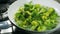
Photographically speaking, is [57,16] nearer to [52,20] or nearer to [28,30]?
[52,20]

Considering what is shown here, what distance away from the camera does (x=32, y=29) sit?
0.59 metres

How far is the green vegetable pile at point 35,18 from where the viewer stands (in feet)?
1.97

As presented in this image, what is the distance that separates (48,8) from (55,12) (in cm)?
4

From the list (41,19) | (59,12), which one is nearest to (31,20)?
(41,19)

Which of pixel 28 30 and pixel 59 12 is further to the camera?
pixel 59 12

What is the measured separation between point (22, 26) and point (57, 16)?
0.51 feet

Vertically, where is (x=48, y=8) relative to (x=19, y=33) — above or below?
above

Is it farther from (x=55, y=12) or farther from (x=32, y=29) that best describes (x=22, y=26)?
(x=55, y=12)

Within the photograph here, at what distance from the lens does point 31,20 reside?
2.03 feet

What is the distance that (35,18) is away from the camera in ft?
2.06

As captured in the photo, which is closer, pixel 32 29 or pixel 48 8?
pixel 32 29

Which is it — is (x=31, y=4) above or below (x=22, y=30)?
above

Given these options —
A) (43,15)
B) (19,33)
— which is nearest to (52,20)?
(43,15)

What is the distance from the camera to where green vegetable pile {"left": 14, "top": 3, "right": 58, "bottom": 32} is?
1.97ft
